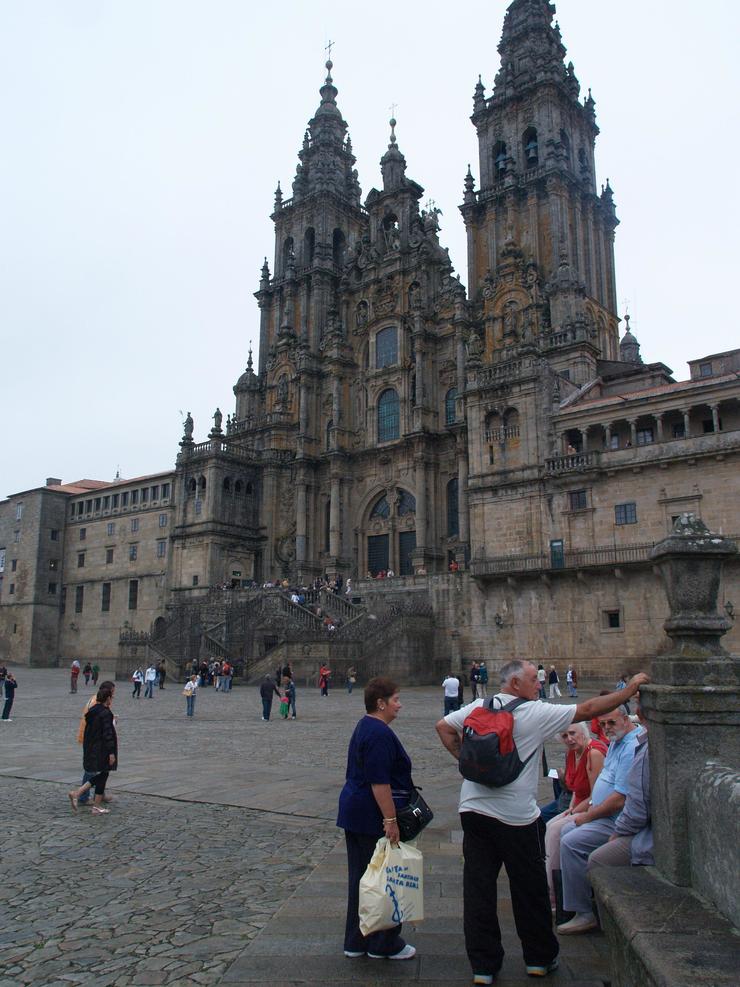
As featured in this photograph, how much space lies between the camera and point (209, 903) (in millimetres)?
6051

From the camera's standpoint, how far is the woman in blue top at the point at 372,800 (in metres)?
4.82

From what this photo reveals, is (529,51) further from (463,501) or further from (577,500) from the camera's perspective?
(577,500)

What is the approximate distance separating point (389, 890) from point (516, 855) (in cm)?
78

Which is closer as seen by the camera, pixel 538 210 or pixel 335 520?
pixel 538 210

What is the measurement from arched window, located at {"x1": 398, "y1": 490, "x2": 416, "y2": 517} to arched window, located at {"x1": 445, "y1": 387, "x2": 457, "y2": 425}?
510 cm

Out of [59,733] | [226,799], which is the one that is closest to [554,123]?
[59,733]

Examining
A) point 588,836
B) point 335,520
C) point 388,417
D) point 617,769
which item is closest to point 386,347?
point 388,417

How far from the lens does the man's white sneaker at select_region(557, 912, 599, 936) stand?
5262mm

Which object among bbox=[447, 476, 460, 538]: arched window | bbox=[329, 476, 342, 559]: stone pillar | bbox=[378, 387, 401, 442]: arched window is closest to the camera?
bbox=[447, 476, 460, 538]: arched window

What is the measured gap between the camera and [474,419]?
1553 inches

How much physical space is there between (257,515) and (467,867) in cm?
4956

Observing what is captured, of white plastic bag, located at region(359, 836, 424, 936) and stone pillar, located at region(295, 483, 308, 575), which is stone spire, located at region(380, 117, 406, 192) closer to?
stone pillar, located at region(295, 483, 308, 575)

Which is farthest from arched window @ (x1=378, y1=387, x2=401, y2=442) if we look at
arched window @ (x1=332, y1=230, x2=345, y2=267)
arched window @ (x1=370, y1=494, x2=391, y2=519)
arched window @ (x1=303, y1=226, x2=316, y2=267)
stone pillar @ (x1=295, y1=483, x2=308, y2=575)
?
arched window @ (x1=303, y1=226, x2=316, y2=267)

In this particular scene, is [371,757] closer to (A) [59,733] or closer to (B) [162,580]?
(A) [59,733]
